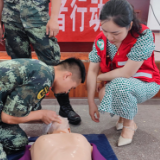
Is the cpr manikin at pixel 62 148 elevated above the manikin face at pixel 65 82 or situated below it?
below

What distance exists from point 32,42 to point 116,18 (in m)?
0.60

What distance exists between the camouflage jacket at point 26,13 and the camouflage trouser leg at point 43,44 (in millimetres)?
42

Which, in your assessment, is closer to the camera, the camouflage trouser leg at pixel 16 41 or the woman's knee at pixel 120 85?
the woman's knee at pixel 120 85

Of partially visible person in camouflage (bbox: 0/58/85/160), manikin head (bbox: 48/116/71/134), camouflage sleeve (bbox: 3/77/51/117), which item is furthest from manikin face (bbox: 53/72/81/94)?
manikin head (bbox: 48/116/71/134)

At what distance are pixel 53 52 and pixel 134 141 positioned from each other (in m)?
0.84

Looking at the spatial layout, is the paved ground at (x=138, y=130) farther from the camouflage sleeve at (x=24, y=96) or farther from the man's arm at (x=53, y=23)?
the man's arm at (x=53, y=23)

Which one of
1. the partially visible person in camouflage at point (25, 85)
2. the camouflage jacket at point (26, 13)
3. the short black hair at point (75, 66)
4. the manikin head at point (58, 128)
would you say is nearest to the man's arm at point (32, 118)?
the partially visible person in camouflage at point (25, 85)

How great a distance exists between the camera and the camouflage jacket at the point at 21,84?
87 cm

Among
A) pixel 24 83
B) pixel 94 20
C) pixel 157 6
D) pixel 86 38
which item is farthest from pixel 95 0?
pixel 24 83

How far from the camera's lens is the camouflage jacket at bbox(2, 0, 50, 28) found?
1.20 m

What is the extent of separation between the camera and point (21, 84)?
899mm

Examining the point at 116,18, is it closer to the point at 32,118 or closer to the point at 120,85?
the point at 120,85

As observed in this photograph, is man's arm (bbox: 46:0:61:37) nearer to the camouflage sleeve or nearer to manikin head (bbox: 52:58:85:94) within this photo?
manikin head (bbox: 52:58:85:94)

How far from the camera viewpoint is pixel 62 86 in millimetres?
985
